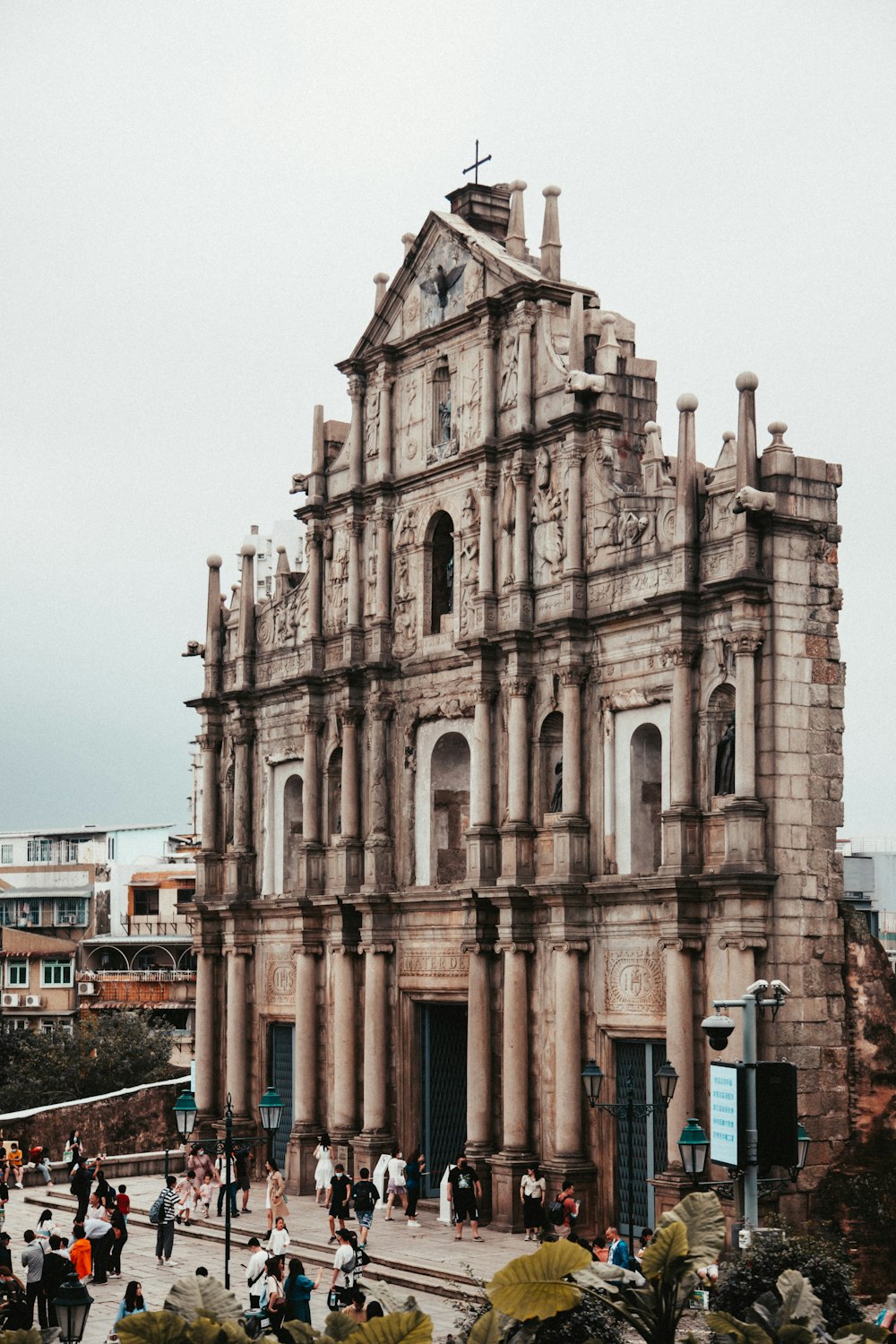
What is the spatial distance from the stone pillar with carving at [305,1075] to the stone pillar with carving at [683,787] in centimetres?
1196

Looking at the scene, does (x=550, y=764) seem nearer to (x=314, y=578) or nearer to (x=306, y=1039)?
(x=314, y=578)

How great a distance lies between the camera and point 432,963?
3719 centimetres

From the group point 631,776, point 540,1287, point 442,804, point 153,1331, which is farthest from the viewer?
point 442,804

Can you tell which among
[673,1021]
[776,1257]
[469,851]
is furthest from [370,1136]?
[776,1257]

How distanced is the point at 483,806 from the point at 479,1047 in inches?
174

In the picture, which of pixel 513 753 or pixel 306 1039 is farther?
pixel 306 1039

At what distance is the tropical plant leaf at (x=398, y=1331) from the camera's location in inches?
457

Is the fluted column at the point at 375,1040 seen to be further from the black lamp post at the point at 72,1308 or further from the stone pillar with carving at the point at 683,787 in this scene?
the black lamp post at the point at 72,1308

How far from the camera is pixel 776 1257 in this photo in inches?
662

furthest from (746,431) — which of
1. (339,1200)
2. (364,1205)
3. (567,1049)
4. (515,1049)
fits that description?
(339,1200)

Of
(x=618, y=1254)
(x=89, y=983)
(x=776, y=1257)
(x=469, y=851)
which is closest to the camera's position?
(x=776, y=1257)

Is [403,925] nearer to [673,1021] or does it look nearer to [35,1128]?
[673,1021]

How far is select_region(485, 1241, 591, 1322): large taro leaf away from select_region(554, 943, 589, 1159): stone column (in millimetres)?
20266

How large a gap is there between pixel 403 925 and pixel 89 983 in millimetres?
42409
